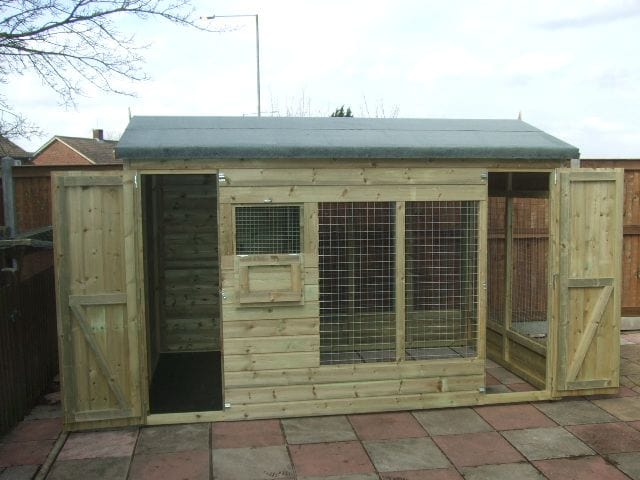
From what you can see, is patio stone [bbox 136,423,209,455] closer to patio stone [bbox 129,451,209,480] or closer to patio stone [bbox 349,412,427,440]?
patio stone [bbox 129,451,209,480]

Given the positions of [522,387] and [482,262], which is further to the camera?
[522,387]

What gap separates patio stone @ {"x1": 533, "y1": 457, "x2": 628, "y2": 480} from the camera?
427 cm

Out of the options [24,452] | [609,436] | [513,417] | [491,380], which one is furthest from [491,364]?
[24,452]

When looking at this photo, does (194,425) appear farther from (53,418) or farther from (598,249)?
(598,249)

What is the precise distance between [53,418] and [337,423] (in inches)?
98.0

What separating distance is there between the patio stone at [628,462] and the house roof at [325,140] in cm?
251

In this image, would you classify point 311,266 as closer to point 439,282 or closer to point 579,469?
point 439,282

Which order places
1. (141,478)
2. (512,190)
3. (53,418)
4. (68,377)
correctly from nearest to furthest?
(141,478)
(68,377)
(53,418)
(512,190)

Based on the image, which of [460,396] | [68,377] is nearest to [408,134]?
[460,396]

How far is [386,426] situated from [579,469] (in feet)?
4.96

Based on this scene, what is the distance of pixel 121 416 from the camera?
17.0 ft

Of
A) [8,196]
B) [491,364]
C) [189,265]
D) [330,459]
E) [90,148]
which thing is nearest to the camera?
[330,459]

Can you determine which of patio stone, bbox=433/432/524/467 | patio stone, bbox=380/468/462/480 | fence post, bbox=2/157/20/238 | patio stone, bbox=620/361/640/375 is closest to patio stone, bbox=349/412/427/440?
patio stone, bbox=433/432/524/467

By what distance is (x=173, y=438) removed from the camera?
5.00m
